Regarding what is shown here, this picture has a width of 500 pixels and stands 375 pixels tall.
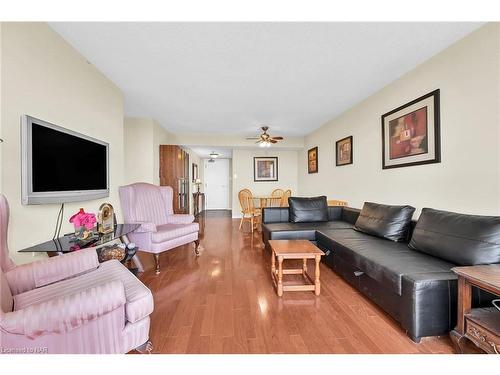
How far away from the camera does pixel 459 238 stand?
59.9 inches

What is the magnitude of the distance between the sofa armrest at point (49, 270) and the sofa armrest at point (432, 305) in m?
2.19

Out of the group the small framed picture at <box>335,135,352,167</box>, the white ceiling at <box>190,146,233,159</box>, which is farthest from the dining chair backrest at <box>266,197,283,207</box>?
the small framed picture at <box>335,135,352,167</box>

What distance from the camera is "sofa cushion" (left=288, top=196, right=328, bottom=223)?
337cm

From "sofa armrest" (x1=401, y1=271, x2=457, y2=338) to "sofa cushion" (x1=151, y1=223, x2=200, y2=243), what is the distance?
2.41 meters

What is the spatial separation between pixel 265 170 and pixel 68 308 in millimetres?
5616

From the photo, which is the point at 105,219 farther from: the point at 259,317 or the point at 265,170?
the point at 265,170

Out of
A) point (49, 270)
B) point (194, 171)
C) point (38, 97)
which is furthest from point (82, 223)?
point (194, 171)

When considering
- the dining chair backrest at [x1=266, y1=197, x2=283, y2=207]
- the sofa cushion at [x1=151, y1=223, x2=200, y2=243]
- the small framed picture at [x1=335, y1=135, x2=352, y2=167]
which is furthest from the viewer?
the dining chair backrest at [x1=266, y1=197, x2=283, y2=207]

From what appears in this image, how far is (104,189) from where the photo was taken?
2.35 meters

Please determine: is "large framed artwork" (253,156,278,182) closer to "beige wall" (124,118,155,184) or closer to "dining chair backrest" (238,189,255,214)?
"dining chair backrest" (238,189,255,214)

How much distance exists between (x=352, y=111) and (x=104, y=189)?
386cm

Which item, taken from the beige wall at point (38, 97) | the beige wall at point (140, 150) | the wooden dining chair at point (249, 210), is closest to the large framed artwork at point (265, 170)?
the wooden dining chair at point (249, 210)
